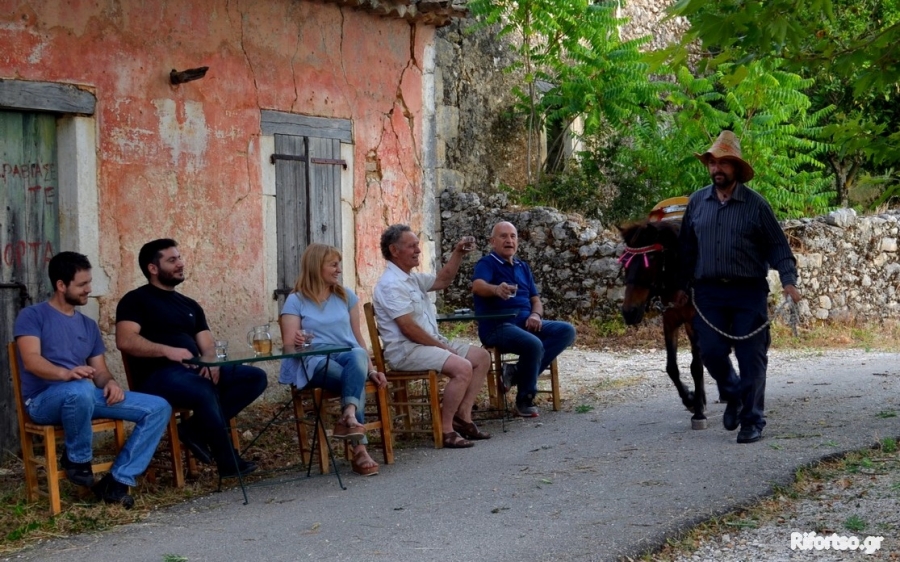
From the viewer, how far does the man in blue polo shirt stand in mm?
8500

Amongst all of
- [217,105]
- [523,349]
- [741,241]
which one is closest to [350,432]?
[523,349]

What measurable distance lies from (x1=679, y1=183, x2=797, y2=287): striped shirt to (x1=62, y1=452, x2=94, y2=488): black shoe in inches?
159

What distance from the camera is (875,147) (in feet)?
21.7

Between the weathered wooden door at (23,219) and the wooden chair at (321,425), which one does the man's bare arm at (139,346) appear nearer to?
the wooden chair at (321,425)

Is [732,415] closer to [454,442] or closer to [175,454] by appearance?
[454,442]

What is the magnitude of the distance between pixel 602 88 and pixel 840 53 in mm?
11415

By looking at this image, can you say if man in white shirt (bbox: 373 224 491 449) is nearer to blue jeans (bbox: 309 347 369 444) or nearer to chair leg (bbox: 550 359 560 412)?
blue jeans (bbox: 309 347 369 444)

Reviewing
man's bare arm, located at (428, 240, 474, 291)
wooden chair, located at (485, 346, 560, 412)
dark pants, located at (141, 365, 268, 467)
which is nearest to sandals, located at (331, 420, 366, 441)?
dark pants, located at (141, 365, 268, 467)

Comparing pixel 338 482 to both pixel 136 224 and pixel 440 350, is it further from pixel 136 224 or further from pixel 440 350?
pixel 136 224

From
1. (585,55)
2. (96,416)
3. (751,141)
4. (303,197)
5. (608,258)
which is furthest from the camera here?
(585,55)

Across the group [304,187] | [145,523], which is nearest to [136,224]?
[304,187]

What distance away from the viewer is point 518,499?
581 centimetres

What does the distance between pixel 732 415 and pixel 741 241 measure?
47.3 inches

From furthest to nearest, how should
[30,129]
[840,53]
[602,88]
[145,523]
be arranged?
1. [602,88]
2. [30,129]
3. [840,53]
4. [145,523]
